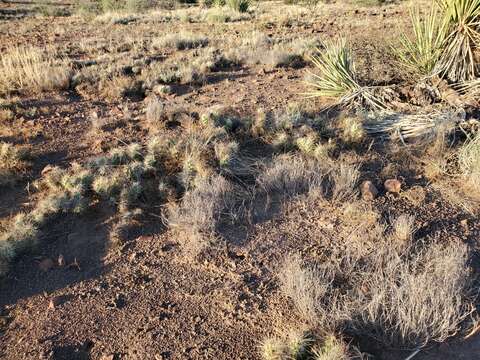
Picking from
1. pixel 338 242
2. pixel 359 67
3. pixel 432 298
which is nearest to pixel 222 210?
pixel 338 242

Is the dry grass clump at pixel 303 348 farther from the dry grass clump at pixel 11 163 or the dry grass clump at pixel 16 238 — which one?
the dry grass clump at pixel 11 163

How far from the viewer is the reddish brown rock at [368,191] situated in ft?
16.8

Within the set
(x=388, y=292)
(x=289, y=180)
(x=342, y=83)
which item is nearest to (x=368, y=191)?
(x=289, y=180)

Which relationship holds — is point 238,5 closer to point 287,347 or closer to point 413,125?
point 413,125

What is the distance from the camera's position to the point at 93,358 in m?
3.53

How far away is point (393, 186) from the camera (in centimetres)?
529

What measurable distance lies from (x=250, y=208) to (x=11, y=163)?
3.46m

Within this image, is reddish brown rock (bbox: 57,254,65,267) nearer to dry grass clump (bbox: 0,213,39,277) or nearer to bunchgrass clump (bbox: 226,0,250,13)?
dry grass clump (bbox: 0,213,39,277)

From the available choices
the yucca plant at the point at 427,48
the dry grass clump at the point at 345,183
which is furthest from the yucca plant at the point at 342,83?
the dry grass clump at the point at 345,183

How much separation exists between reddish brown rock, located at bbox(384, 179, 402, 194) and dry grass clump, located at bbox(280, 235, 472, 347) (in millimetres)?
1121

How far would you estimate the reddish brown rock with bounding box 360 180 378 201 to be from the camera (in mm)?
5113

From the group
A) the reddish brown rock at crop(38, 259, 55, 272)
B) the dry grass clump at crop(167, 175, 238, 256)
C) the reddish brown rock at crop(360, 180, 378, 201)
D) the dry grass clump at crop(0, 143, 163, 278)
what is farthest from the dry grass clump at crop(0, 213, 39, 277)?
the reddish brown rock at crop(360, 180, 378, 201)

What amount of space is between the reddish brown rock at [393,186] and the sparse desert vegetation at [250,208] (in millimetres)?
26

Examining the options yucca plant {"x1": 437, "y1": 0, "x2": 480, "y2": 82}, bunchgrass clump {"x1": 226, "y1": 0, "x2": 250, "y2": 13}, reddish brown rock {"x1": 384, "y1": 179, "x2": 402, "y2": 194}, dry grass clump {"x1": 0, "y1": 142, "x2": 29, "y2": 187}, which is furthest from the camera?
bunchgrass clump {"x1": 226, "y1": 0, "x2": 250, "y2": 13}
